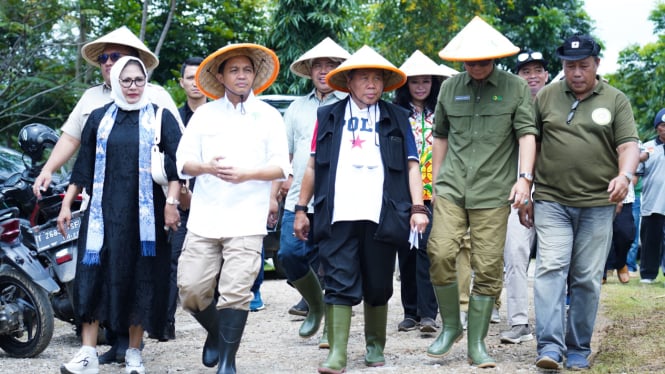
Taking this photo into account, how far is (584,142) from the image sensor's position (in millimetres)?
6645

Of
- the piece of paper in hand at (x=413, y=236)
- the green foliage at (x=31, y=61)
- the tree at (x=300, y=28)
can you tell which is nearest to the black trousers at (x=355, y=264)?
the piece of paper in hand at (x=413, y=236)

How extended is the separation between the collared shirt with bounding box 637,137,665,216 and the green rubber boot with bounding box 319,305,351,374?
27.9 ft

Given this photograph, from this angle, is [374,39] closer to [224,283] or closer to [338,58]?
[338,58]

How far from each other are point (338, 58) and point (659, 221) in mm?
7560

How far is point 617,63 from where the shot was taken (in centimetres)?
4494

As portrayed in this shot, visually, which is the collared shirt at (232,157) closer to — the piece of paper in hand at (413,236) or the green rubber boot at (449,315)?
the piece of paper in hand at (413,236)

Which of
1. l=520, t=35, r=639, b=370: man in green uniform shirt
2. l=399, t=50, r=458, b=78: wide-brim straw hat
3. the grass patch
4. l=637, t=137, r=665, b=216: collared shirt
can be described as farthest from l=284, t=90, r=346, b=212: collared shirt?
l=637, t=137, r=665, b=216: collared shirt

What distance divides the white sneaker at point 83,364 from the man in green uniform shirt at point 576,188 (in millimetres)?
2878

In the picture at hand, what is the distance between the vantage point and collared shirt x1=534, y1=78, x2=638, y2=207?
661cm

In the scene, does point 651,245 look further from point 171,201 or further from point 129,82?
point 129,82

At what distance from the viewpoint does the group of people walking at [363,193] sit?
6523 millimetres

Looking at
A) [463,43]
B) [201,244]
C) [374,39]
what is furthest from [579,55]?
[374,39]

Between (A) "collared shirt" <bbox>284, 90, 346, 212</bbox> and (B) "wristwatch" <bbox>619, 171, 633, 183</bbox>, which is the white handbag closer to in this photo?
(A) "collared shirt" <bbox>284, 90, 346, 212</bbox>

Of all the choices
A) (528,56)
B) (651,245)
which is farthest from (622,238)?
(528,56)
